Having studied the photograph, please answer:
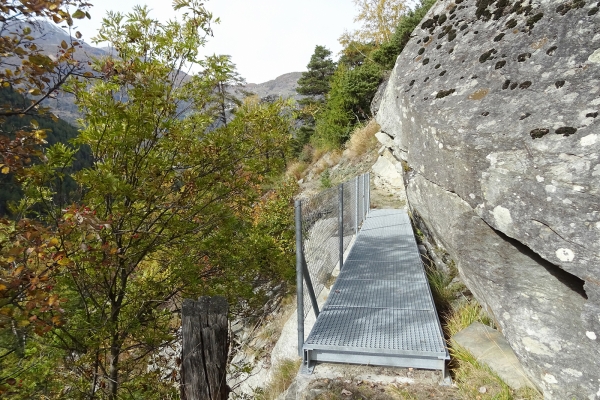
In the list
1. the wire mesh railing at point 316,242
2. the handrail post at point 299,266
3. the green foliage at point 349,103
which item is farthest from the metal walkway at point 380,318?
the green foliage at point 349,103

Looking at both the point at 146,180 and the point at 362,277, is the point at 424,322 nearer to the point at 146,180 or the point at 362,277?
the point at 362,277

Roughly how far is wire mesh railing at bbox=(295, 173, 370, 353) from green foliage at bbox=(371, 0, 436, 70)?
1265cm

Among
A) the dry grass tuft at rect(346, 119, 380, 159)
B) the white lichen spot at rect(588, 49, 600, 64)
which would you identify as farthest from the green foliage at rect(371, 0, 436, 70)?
the white lichen spot at rect(588, 49, 600, 64)

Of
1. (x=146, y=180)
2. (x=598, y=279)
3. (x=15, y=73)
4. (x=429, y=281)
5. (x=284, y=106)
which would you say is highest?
(x=15, y=73)

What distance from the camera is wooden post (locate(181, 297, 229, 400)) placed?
2027 mm

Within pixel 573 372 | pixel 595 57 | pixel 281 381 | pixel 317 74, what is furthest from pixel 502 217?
pixel 317 74

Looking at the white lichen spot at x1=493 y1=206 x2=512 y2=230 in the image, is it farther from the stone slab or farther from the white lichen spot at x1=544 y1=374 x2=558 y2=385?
the stone slab

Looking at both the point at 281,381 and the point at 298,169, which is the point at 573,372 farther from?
the point at 298,169

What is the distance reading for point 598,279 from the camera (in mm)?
1825

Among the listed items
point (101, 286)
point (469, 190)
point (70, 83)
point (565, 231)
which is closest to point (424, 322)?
point (469, 190)

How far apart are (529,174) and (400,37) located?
16.4 metres

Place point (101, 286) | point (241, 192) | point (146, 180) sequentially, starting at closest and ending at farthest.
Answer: point (146, 180) → point (101, 286) → point (241, 192)

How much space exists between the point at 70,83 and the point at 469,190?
3.11 meters

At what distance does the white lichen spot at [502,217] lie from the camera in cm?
226
